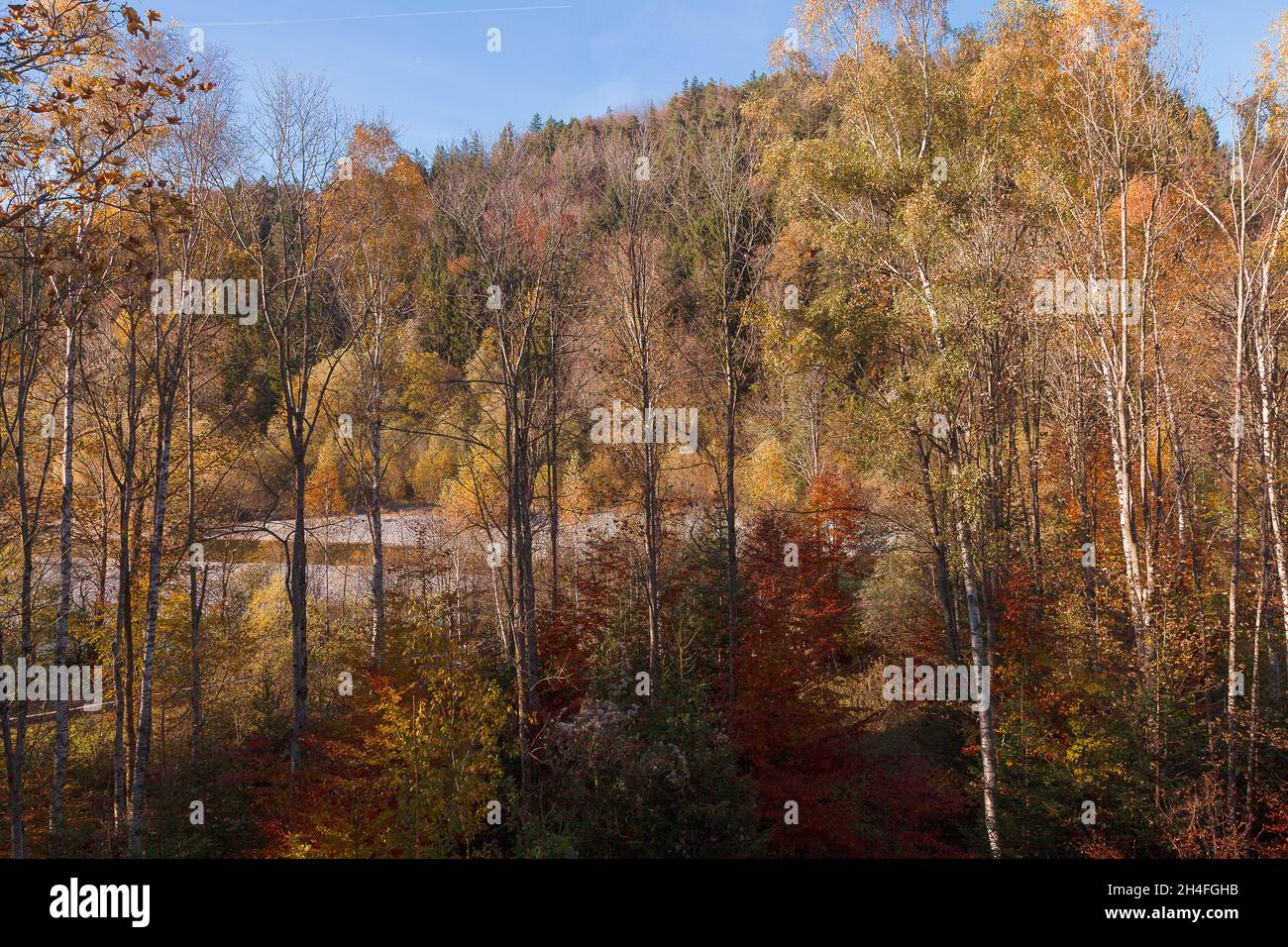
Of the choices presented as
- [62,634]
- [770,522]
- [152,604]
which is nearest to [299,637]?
[152,604]

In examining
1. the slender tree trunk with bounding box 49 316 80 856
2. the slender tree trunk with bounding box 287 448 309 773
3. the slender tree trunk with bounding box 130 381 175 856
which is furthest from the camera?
the slender tree trunk with bounding box 287 448 309 773

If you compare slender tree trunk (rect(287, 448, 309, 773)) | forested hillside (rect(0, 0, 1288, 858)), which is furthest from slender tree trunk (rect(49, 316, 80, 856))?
slender tree trunk (rect(287, 448, 309, 773))

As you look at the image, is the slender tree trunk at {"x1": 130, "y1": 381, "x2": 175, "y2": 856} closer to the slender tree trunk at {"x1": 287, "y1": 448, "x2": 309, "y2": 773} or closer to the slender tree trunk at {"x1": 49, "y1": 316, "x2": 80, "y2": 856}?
A: the slender tree trunk at {"x1": 49, "y1": 316, "x2": 80, "y2": 856}

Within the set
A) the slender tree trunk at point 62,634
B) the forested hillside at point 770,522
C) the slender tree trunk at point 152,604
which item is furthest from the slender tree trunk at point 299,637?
the slender tree trunk at point 62,634

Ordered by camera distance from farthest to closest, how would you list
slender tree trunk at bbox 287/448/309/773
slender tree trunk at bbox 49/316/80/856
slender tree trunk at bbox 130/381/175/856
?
1. slender tree trunk at bbox 287/448/309/773
2. slender tree trunk at bbox 130/381/175/856
3. slender tree trunk at bbox 49/316/80/856

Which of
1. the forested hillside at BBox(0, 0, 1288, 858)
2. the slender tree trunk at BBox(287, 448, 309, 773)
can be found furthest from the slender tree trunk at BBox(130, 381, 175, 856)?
the slender tree trunk at BBox(287, 448, 309, 773)

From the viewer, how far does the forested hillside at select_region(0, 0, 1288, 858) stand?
10492 mm

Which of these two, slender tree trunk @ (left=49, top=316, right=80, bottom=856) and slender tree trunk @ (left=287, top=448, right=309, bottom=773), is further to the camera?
slender tree trunk @ (left=287, top=448, right=309, bottom=773)

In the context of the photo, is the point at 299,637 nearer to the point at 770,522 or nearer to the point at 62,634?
the point at 62,634

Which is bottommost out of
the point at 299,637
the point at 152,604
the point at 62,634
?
the point at 299,637

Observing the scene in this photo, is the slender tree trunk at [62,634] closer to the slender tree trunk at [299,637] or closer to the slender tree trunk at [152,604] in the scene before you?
the slender tree trunk at [152,604]

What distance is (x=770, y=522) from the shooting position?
17031 millimetres

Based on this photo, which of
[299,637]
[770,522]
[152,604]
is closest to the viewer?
[152,604]

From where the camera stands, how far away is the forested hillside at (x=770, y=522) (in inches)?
413
